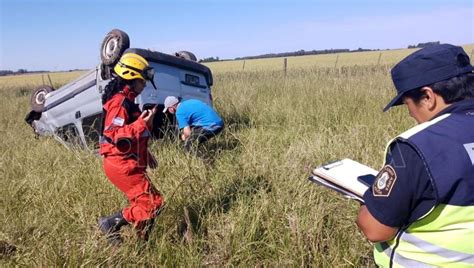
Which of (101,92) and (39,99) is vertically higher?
(101,92)

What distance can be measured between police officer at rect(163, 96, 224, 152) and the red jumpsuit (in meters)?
2.35

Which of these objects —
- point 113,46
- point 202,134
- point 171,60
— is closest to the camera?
point 113,46

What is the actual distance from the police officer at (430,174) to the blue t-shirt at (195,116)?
170 inches

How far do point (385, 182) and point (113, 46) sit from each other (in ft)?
15.6

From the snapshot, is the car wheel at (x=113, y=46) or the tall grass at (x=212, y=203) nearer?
the tall grass at (x=212, y=203)

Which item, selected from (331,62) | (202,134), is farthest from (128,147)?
(331,62)

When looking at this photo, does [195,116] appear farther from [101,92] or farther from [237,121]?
[237,121]

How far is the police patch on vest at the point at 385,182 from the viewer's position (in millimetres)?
1455

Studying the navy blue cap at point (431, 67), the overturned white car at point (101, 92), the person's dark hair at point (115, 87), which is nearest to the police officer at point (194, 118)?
the overturned white car at point (101, 92)

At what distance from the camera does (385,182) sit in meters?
1.48

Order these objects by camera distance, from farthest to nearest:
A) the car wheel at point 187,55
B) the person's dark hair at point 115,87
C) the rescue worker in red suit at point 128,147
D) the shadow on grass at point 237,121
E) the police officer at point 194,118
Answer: the car wheel at point 187,55 < the shadow on grass at point 237,121 < the police officer at point 194,118 < the person's dark hair at point 115,87 < the rescue worker in red suit at point 128,147

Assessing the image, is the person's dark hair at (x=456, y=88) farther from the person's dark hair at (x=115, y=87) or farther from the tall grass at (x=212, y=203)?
the person's dark hair at (x=115, y=87)

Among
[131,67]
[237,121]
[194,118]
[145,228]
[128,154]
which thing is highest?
[131,67]

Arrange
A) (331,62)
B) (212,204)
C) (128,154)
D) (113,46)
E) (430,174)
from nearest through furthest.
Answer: (430,174) < (128,154) < (212,204) < (113,46) < (331,62)
